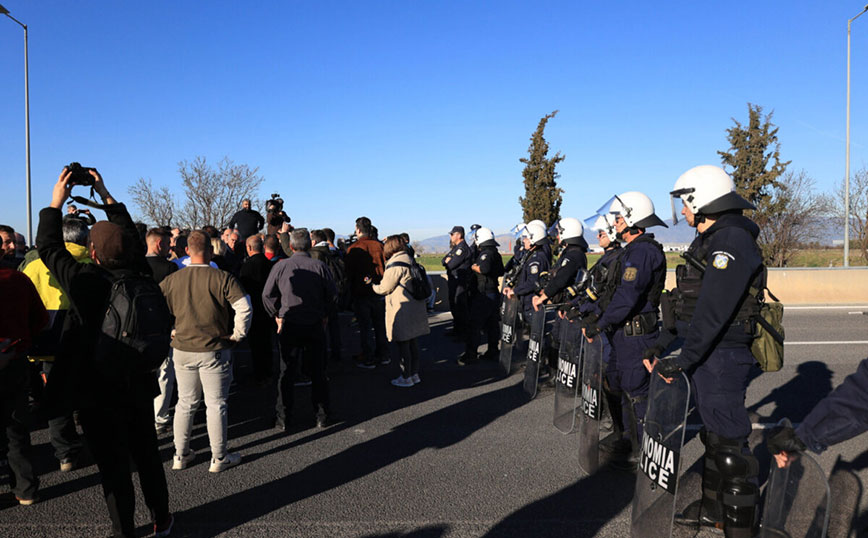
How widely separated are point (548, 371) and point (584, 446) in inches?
137

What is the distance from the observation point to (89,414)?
324 cm

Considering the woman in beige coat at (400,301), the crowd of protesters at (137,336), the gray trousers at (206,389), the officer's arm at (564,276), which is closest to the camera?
the crowd of protesters at (137,336)

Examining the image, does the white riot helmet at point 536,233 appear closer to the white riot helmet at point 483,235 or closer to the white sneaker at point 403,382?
the white riot helmet at point 483,235

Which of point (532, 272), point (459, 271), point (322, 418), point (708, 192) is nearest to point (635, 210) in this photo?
point (708, 192)

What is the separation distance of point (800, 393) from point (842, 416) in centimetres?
497

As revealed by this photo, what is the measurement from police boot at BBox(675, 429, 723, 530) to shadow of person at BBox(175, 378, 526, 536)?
2.11 meters

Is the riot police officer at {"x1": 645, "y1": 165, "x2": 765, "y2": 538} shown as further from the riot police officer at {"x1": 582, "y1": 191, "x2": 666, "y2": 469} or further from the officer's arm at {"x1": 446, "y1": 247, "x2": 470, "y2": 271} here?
the officer's arm at {"x1": 446, "y1": 247, "x2": 470, "y2": 271}

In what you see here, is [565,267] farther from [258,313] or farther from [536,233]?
[258,313]

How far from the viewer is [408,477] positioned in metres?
4.49

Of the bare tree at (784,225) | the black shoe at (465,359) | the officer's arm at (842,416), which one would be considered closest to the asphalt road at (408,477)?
the officer's arm at (842,416)

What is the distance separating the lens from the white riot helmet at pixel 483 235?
30.5 feet

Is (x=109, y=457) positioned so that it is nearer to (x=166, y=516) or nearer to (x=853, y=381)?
(x=166, y=516)

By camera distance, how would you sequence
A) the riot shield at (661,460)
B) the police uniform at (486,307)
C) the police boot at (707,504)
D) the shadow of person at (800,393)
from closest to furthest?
1. the riot shield at (661,460)
2. the police boot at (707,504)
3. the shadow of person at (800,393)
4. the police uniform at (486,307)

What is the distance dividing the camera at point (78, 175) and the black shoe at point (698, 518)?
4184mm
